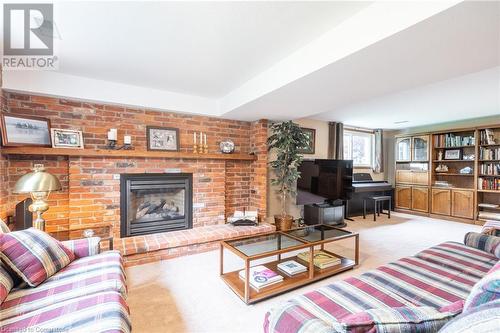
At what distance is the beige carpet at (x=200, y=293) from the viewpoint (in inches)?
64.0

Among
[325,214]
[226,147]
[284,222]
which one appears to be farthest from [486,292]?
[325,214]

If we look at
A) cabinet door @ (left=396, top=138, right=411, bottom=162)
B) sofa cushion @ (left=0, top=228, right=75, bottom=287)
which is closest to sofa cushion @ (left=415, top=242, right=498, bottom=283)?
sofa cushion @ (left=0, top=228, right=75, bottom=287)

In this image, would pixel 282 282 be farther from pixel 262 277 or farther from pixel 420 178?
pixel 420 178

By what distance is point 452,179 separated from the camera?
17.0 feet

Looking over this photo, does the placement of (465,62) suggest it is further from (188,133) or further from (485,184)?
(485,184)

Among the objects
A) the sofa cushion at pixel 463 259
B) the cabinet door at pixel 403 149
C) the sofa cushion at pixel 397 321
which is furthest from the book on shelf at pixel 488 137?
the sofa cushion at pixel 397 321

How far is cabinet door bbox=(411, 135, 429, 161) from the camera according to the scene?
518 centimetres

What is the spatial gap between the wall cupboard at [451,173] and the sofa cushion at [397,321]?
5.16 meters

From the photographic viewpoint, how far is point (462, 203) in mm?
4629

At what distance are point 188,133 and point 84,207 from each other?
5.15 feet

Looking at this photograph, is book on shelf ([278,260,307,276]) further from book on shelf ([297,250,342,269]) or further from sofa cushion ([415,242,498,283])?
sofa cushion ([415,242,498,283])

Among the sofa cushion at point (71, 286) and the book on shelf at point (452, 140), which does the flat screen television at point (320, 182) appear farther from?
the sofa cushion at point (71, 286)

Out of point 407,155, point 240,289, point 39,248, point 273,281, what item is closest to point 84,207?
point 39,248

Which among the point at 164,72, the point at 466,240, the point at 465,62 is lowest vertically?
the point at 466,240
